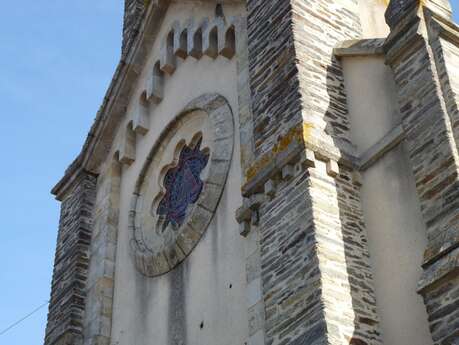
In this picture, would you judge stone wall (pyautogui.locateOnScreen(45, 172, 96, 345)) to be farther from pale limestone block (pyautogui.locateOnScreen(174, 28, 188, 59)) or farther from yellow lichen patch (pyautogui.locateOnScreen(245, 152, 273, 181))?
yellow lichen patch (pyautogui.locateOnScreen(245, 152, 273, 181))

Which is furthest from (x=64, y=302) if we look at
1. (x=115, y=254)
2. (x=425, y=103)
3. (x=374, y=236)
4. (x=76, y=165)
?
(x=425, y=103)

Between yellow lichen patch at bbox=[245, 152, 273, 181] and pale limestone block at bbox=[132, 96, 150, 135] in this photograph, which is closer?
yellow lichen patch at bbox=[245, 152, 273, 181]

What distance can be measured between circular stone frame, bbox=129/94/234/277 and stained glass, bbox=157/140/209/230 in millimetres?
290

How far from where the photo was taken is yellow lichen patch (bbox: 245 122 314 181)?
8.84 meters

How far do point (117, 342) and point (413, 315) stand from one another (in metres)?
5.22

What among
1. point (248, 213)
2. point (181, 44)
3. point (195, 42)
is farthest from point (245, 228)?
point (181, 44)

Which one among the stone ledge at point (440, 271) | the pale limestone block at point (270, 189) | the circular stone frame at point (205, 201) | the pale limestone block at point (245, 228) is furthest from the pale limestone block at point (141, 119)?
the stone ledge at point (440, 271)

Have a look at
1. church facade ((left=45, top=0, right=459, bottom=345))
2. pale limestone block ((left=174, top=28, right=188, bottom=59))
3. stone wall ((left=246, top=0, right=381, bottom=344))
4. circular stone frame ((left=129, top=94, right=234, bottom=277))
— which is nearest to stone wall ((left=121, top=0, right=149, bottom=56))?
church facade ((left=45, top=0, right=459, bottom=345))

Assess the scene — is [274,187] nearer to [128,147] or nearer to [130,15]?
[128,147]

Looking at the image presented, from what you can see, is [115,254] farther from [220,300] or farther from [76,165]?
[220,300]

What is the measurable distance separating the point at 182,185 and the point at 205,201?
4.27 ft

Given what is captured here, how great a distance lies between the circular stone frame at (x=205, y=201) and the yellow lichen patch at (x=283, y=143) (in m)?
1.32

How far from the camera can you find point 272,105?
9750 mm

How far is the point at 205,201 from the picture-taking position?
10.8 meters
